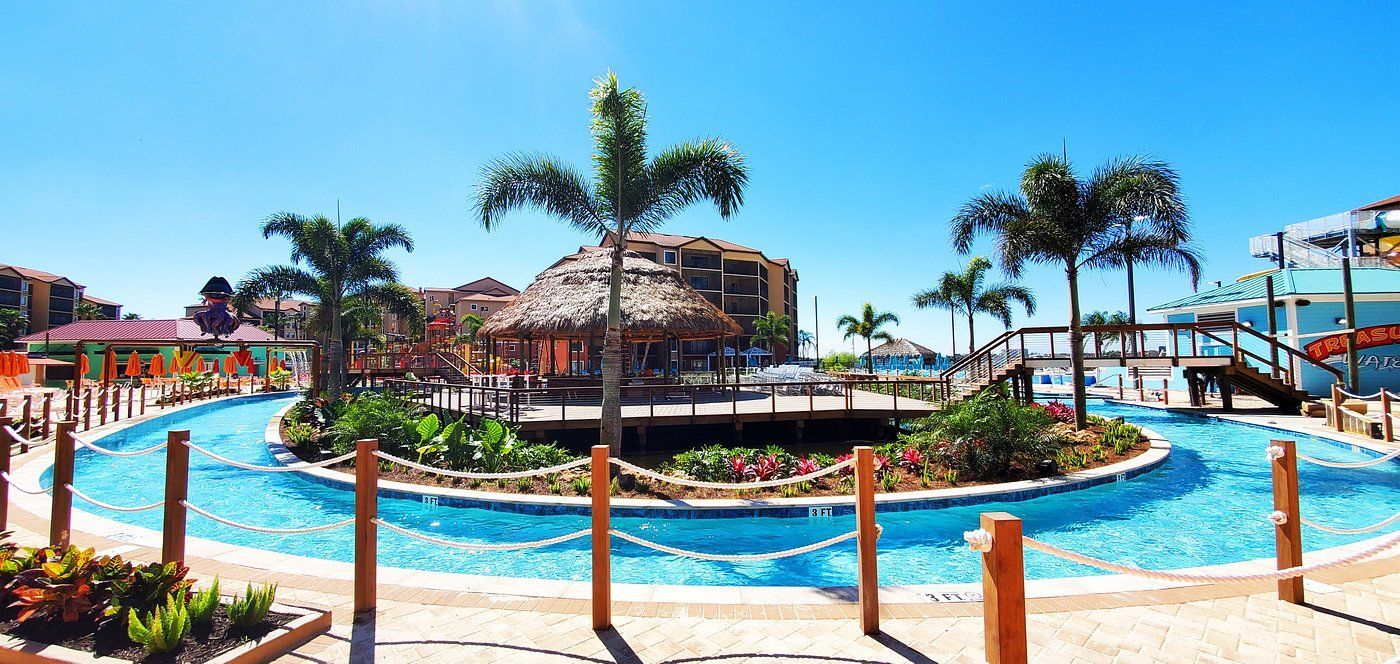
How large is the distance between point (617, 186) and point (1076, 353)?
11.3 meters

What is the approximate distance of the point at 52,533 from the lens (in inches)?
196

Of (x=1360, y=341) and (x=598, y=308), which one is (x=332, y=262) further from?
(x=1360, y=341)

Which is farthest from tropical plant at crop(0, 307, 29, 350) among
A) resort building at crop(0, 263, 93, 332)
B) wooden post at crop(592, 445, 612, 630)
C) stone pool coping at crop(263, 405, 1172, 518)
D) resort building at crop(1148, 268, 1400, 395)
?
resort building at crop(1148, 268, 1400, 395)

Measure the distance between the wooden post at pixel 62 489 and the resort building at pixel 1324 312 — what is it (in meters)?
29.0

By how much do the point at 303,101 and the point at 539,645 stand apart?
501 inches

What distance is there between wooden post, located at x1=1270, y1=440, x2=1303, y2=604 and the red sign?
69.5 feet

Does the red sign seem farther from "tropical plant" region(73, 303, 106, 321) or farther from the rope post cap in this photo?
Result: "tropical plant" region(73, 303, 106, 321)

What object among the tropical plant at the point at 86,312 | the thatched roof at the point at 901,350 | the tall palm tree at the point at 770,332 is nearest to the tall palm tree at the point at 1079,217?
the thatched roof at the point at 901,350

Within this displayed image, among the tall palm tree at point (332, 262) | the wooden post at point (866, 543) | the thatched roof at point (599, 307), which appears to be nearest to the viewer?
the wooden post at point (866, 543)

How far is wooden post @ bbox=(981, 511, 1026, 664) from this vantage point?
2361 millimetres

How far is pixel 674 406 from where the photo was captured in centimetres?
1547

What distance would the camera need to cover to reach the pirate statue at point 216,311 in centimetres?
1239

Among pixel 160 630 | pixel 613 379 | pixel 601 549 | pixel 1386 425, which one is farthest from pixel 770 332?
pixel 160 630

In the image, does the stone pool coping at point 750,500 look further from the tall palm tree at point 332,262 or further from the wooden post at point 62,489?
the tall palm tree at point 332,262
